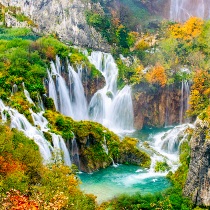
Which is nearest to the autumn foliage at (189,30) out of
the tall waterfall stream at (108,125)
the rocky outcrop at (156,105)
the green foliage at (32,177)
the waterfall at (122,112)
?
the tall waterfall stream at (108,125)

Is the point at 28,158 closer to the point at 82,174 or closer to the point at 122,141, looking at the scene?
the point at 82,174

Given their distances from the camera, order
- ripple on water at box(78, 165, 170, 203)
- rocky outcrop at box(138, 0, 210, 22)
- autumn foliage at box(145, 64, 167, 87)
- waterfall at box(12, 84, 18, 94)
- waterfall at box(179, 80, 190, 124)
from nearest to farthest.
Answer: ripple on water at box(78, 165, 170, 203), waterfall at box(12, 84, 18, 94), autumn foliage at box(145, 64, 167, 87), waterfall at box(179, 80, 190, 124), rocky outcrop at box(138, 0, 210, 22)

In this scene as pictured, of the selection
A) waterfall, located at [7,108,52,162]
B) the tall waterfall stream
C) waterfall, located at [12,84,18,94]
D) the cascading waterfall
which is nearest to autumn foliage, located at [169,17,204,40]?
the tall waterfall stream

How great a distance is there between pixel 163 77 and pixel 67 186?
66.2 ft

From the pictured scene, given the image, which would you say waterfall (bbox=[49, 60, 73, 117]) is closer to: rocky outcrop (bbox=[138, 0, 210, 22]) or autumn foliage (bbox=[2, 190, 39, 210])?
rocky outcrop (bbox=[138, 0, 210, 22])

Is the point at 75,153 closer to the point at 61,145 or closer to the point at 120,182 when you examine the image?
the point at 61,145

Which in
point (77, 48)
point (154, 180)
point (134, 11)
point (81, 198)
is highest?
point (134, 11)

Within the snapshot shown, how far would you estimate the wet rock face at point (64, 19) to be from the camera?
128 ft

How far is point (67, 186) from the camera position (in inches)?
553

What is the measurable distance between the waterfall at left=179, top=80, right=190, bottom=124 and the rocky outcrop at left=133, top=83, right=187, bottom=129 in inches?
9.5

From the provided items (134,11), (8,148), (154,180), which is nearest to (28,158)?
(8,148)

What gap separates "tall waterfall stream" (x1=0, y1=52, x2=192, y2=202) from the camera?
68.3ft

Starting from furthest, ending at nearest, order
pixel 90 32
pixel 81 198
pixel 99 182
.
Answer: pixel 90 32 < pixel 99 182 < pixel 81 198

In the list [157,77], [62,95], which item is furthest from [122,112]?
[62,95]
